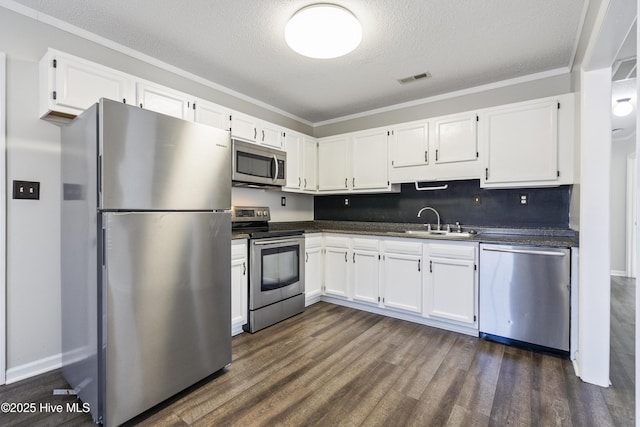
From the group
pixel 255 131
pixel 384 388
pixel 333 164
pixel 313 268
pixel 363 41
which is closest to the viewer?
pixel 384 388

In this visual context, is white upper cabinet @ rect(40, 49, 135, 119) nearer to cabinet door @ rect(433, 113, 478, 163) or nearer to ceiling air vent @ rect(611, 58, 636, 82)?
cabinet door @ rect(433, 113, 478, 163)

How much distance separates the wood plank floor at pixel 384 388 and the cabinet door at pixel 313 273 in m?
0.83

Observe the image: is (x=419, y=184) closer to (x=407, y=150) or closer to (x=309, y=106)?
(x=407, y=150)

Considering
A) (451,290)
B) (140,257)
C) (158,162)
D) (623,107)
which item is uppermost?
(623,107)

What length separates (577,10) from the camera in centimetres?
202

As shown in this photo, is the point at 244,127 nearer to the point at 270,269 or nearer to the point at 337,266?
the point at 270,269

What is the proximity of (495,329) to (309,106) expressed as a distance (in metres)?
3.21

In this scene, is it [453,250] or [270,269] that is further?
[270,269]

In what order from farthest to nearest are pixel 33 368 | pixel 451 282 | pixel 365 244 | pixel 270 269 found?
pixel 365 244
pixel 270 269
pixel 451 282
pixel 33 368

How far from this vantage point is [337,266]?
3.59 m

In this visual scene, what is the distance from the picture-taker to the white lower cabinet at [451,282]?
2.70m

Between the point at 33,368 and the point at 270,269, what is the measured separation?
182 centimetres

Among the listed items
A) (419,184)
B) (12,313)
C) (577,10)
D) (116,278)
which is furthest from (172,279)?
(577,10)

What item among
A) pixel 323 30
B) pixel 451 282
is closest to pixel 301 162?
pixel 323 30
